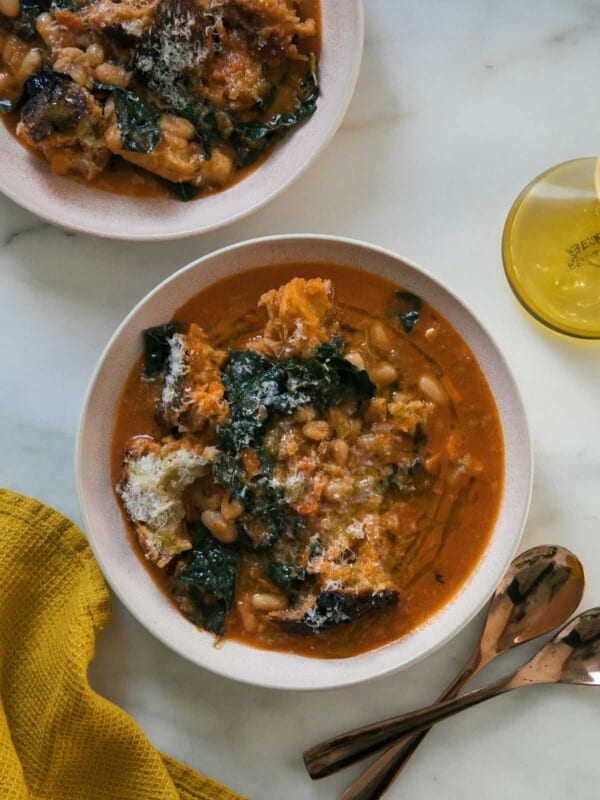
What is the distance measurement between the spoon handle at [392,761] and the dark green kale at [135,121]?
224 cm

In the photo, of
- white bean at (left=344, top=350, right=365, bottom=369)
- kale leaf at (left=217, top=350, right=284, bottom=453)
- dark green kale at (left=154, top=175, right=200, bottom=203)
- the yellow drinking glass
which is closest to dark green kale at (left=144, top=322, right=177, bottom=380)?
kale leaf at (left=217, top=350, right=284, bottom=453)

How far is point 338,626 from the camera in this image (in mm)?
2963

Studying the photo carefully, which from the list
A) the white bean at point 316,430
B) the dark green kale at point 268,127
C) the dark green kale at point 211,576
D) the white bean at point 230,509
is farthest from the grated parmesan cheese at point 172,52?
the dark green kale at point 211,576

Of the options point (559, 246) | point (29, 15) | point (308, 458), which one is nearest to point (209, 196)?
point (29, 15)

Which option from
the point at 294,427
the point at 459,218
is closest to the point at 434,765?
the point at 294,427

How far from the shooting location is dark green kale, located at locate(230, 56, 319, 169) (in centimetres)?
310

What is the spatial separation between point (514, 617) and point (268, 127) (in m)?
2.06

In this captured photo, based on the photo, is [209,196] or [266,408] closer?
[266,408]

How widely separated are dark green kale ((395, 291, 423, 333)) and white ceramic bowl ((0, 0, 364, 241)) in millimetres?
585

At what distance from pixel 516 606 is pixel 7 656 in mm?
1950

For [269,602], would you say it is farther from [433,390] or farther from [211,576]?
[433,390]

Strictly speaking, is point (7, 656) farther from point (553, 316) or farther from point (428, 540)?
point (553, 316)

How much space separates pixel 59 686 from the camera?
123 inches

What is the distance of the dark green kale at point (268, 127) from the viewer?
3100 millimetres
